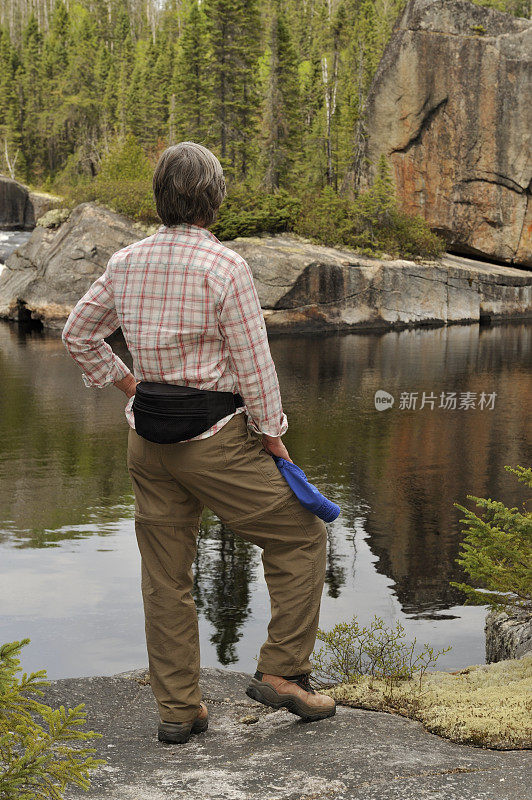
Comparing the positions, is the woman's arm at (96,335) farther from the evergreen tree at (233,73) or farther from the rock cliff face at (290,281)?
the evergreen tree at (233,73)

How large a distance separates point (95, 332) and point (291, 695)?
161cm

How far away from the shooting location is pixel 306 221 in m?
34.2

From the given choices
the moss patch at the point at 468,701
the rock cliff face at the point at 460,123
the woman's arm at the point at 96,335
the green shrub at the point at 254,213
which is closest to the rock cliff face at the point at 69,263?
the green shrub at the point at 254,213

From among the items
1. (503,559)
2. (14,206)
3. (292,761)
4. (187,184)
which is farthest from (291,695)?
(14,206)

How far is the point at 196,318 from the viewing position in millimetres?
3227

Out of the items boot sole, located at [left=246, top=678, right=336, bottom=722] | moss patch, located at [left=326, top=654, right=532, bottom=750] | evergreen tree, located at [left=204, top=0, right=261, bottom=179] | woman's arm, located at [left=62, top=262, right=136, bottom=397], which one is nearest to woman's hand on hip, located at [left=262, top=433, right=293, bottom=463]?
woman's arm, located at [left=62, top=262, right=136, bottom=397]

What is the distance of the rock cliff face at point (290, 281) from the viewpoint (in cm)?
3020

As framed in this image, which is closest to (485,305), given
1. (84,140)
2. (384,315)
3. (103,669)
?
(384,315)

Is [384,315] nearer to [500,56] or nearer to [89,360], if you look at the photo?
[500,56]

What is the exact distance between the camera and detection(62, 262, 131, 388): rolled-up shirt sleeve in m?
3.46

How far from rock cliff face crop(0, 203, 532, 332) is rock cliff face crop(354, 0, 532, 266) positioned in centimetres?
584

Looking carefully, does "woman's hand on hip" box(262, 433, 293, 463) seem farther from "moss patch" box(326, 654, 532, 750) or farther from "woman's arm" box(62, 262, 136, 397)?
"moss patch" box(326, 654, 532, 750)

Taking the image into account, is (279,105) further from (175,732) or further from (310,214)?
(175,732)

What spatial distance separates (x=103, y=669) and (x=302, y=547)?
285 centimetres
